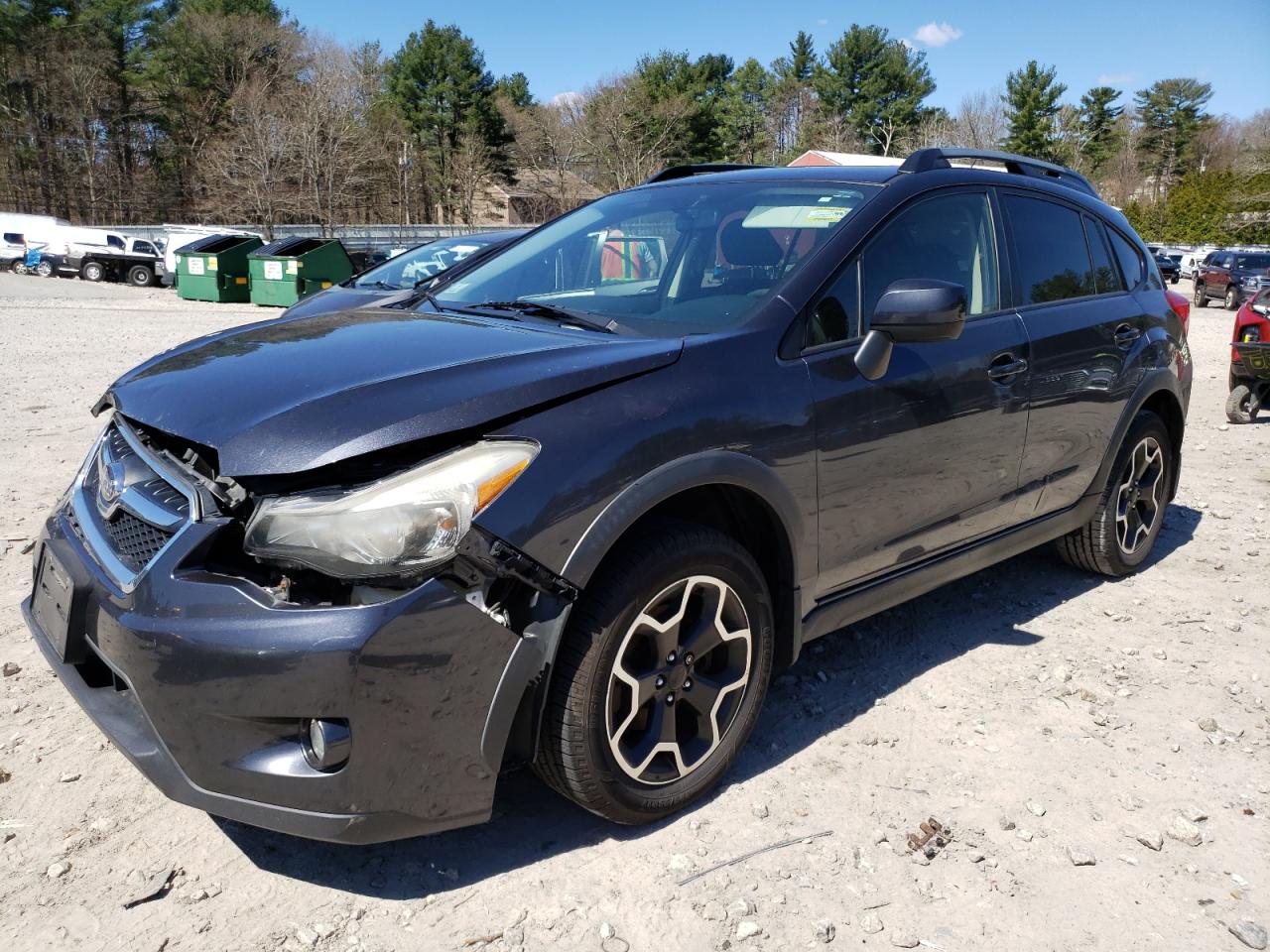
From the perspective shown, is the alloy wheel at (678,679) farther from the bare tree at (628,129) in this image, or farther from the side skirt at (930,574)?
the bare tree at (628,129)

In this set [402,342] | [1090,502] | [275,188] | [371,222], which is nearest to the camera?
[402,342]

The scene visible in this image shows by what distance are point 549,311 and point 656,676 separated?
1223 mm

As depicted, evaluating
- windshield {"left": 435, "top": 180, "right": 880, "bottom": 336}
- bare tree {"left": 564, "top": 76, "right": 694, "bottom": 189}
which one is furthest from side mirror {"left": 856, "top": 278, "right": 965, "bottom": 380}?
bare tree {"left": 564, "top": 76, "right": 694, "bottom": 189}

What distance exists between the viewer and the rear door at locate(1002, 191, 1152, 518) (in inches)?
153

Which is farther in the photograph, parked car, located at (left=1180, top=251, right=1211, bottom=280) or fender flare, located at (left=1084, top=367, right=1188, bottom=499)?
parked car, located at (left=1180, top=251, right=1211, bottom=280)

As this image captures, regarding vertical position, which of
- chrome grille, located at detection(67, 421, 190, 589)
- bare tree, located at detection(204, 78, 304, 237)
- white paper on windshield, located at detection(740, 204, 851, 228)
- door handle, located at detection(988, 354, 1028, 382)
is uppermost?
bare tree, located at detection(204, 78, 304, 237)

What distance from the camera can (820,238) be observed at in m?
3.21

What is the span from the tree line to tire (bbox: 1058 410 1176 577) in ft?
157

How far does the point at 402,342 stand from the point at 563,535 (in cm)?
84

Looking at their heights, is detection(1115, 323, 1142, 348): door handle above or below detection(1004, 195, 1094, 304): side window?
below

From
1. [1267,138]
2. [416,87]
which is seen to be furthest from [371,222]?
[1267,138]

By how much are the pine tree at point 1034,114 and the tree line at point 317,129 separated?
0.43 m

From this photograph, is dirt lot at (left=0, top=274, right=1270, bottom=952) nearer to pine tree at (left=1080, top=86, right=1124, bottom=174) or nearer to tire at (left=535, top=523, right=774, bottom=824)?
tire at (left=535, top=523, right=774, bottom=824)

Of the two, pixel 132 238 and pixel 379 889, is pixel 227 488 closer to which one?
pixel 379 889
